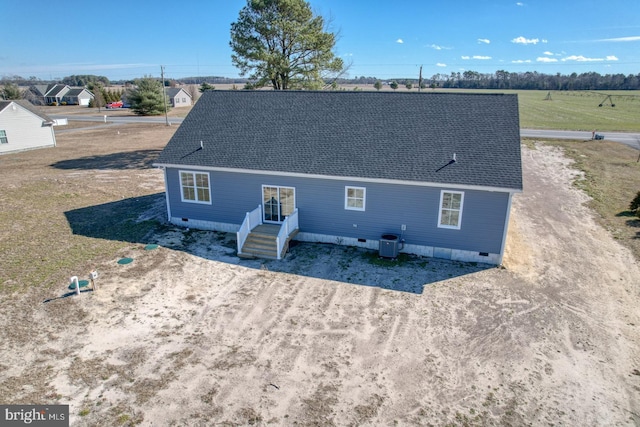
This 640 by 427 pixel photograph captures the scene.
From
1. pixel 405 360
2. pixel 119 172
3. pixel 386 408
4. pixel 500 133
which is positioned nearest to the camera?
pixel 386 408

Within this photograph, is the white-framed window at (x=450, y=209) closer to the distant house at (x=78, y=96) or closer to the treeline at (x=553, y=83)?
the distant house at (x=78, y=96)

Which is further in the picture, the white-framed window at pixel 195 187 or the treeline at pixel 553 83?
the treeline at pixel 553 83

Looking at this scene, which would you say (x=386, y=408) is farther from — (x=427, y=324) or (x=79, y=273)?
(x=79, y=273)

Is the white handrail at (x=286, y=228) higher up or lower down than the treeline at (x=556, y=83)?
lower down

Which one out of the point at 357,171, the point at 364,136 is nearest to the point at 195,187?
the point at 357,171

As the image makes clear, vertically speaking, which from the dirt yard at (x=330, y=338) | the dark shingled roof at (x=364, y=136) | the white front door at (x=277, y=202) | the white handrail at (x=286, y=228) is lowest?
the dirt yard at (x=330, y=338)

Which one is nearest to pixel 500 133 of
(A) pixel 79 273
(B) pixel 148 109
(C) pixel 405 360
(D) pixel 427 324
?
(D) pixel 427 324
